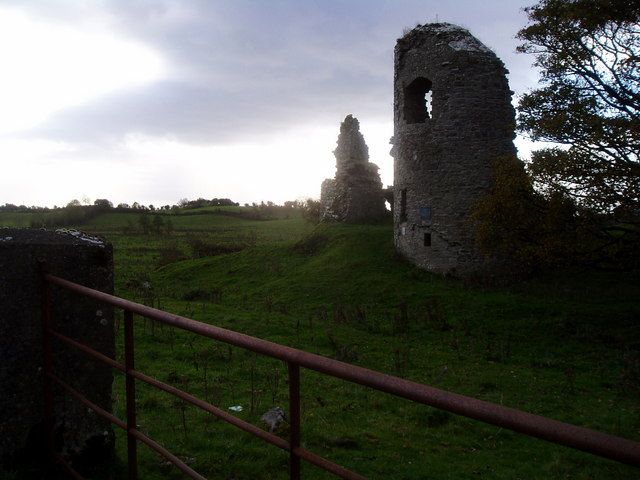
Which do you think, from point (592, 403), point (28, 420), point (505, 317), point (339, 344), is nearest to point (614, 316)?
point (505, 317)

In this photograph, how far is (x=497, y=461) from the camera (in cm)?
619

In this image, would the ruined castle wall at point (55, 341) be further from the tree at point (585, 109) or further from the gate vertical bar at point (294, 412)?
the tree at point (585, 109)

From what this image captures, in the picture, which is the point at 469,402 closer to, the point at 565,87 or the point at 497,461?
the point at 497,461

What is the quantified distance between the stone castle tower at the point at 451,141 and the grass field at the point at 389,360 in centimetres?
140

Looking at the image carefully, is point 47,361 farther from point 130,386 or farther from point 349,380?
point 349,380

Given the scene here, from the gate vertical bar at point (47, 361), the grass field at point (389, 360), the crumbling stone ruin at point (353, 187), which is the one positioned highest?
the crumbling stone ruin at point (353, 187)

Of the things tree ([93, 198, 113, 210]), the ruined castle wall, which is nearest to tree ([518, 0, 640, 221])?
the ruined castle wall

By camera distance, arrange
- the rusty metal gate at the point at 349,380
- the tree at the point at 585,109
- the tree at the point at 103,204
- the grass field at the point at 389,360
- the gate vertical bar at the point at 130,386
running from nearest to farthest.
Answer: the rusty metal gate at the point at 349,380 < the gate vertical bar at the point at 130,386 < the grass field at the point at 389,360 < the tree at the point at 585,109 < the tree at the point at 103,204

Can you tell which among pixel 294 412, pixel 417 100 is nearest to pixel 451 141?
pixel 417 100

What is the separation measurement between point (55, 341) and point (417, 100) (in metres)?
18.1

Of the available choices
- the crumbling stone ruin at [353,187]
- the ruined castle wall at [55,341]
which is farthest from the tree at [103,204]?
the ruined castle wall at [55,341]

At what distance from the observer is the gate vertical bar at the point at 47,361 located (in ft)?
13.8

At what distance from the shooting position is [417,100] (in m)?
20.5

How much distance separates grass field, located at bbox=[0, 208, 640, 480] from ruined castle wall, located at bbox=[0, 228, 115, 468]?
0.80 m
